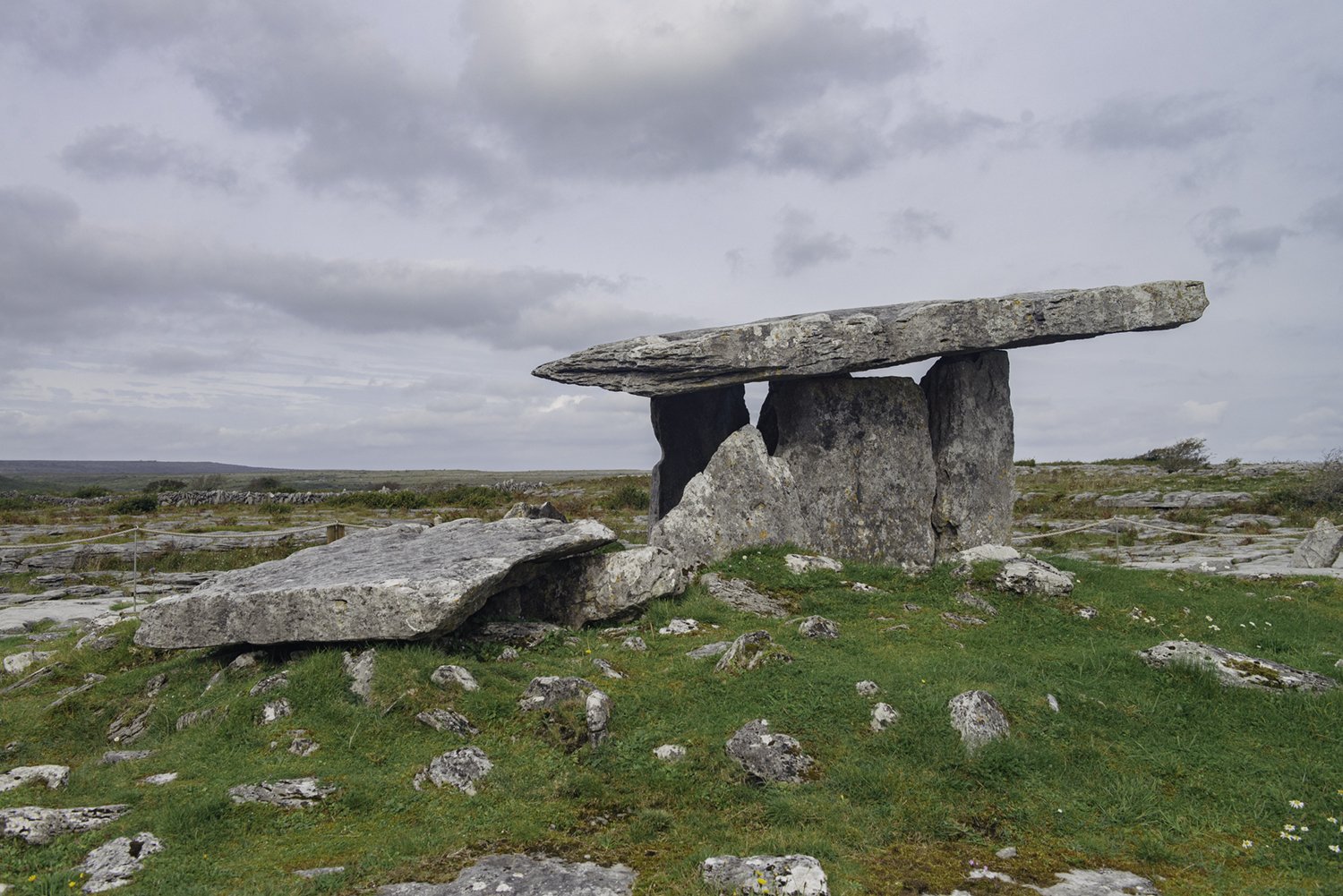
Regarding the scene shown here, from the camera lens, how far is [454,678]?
9.52 m

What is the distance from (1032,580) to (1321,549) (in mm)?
9853

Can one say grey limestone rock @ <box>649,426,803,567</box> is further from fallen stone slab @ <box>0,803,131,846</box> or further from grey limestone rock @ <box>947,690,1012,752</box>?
fallen stone slab @ <box>0,803,131,846</box>

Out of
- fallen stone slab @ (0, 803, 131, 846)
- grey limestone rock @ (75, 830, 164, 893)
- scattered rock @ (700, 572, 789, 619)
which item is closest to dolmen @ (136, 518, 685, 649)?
scattered rock @ (700, 572, 789, 619)

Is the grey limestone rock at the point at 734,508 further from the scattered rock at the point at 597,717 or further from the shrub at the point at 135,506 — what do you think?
the shrub at the point at 135,506

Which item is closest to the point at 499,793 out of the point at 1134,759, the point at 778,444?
the point at 1134,759

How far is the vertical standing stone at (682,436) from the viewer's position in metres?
20.6

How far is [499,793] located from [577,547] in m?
5.23

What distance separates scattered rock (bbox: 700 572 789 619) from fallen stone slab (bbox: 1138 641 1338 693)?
4986mm

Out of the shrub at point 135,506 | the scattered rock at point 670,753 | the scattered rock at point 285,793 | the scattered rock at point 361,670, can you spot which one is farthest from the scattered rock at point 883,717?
the shrub at point 135,506

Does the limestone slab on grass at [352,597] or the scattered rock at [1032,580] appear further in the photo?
the scattered rock at [1032,580]

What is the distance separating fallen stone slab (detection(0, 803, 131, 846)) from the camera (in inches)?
263

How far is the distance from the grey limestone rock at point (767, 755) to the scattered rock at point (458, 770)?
2.29 m

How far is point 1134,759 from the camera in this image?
25.7 feet

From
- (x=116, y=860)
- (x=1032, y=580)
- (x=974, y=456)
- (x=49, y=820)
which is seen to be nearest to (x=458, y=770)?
(x=116, y=860)
